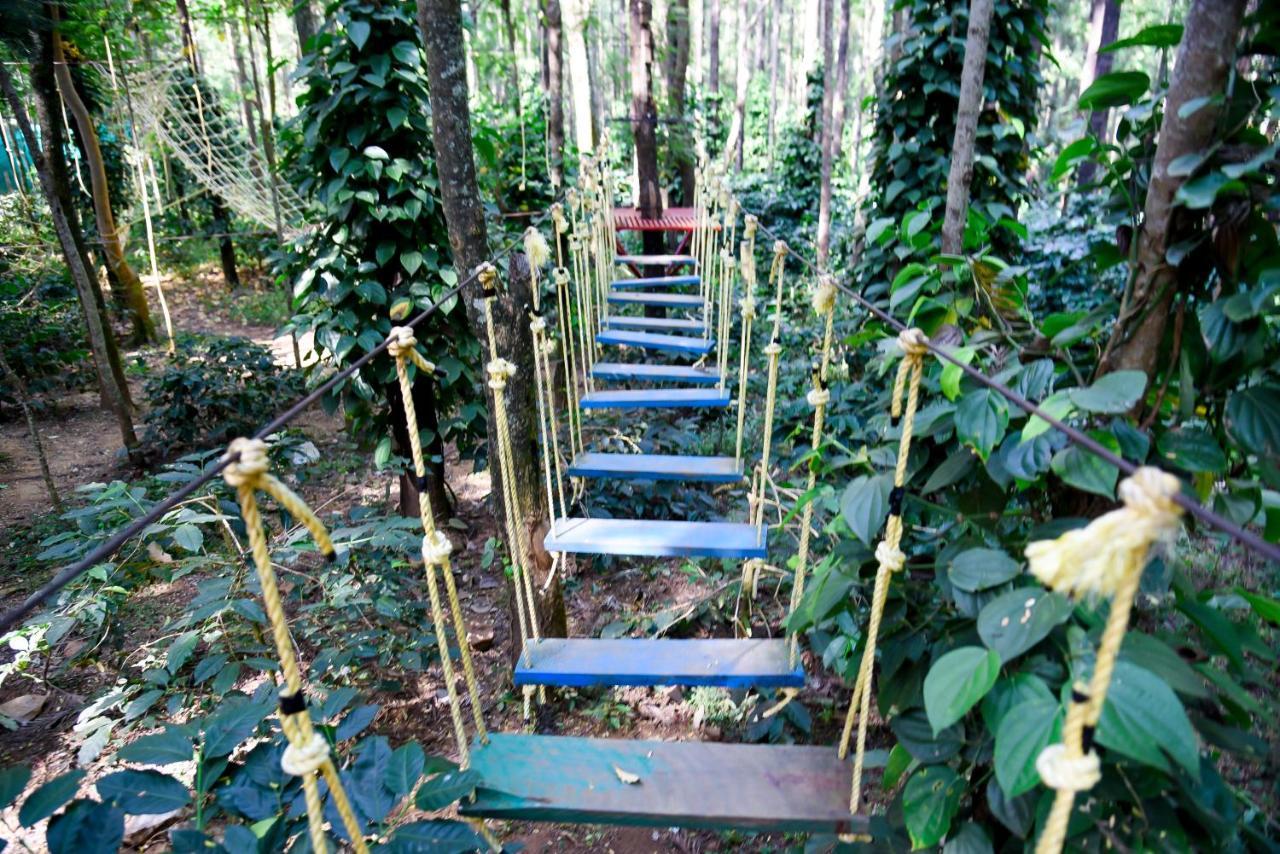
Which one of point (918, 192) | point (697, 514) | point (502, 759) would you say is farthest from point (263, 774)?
point (918, 192)

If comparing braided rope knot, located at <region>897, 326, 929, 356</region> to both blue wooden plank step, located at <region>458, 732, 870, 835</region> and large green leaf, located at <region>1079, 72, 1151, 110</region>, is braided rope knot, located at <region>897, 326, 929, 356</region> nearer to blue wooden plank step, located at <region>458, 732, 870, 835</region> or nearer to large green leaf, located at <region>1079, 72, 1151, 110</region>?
large green leaf, located at <region>1079, 72, 1151, 110</region>

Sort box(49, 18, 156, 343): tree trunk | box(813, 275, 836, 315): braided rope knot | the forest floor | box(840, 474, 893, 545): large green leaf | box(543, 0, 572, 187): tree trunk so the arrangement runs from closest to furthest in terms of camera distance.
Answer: box(840, 474, 893, 545): large green leaf < box(813, 275, 836, 315): braided rope knot < the forest floor < box(49, 18, 156, 343): tree trunk < box(543, 0, 572, 187): tree trunk

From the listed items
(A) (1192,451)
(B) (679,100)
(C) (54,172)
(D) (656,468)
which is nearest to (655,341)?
(D) (656,468)

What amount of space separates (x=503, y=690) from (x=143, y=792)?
1.44 m

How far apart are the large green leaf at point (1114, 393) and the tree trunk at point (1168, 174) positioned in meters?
0.20

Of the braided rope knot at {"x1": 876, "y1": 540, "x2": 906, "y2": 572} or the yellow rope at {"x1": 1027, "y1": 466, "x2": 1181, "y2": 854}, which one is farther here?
the braided rope knot at {"x1": 876, "y1": 540, "x2": 906, "y2": 572}

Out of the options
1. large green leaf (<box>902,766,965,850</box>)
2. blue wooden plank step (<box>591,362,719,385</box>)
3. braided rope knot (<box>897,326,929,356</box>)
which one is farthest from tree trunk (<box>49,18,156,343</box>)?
large green leaf (<box>902,766,965,850</box>)

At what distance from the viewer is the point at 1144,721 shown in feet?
2.06

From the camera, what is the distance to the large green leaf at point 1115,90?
1.01 m

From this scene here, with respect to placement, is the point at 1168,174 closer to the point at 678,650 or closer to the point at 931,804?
the point at 931,804

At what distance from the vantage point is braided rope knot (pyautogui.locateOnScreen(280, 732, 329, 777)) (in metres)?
0.71

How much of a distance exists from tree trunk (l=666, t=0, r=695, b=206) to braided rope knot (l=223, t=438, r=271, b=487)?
598 centimetres

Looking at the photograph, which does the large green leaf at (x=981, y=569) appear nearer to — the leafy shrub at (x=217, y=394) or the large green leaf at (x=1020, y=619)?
the large green leaf at (x=1020, y=619)

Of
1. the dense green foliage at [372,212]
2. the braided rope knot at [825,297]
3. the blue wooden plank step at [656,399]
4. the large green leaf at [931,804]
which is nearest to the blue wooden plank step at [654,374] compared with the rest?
the blue wooden plank step at [656,399]
